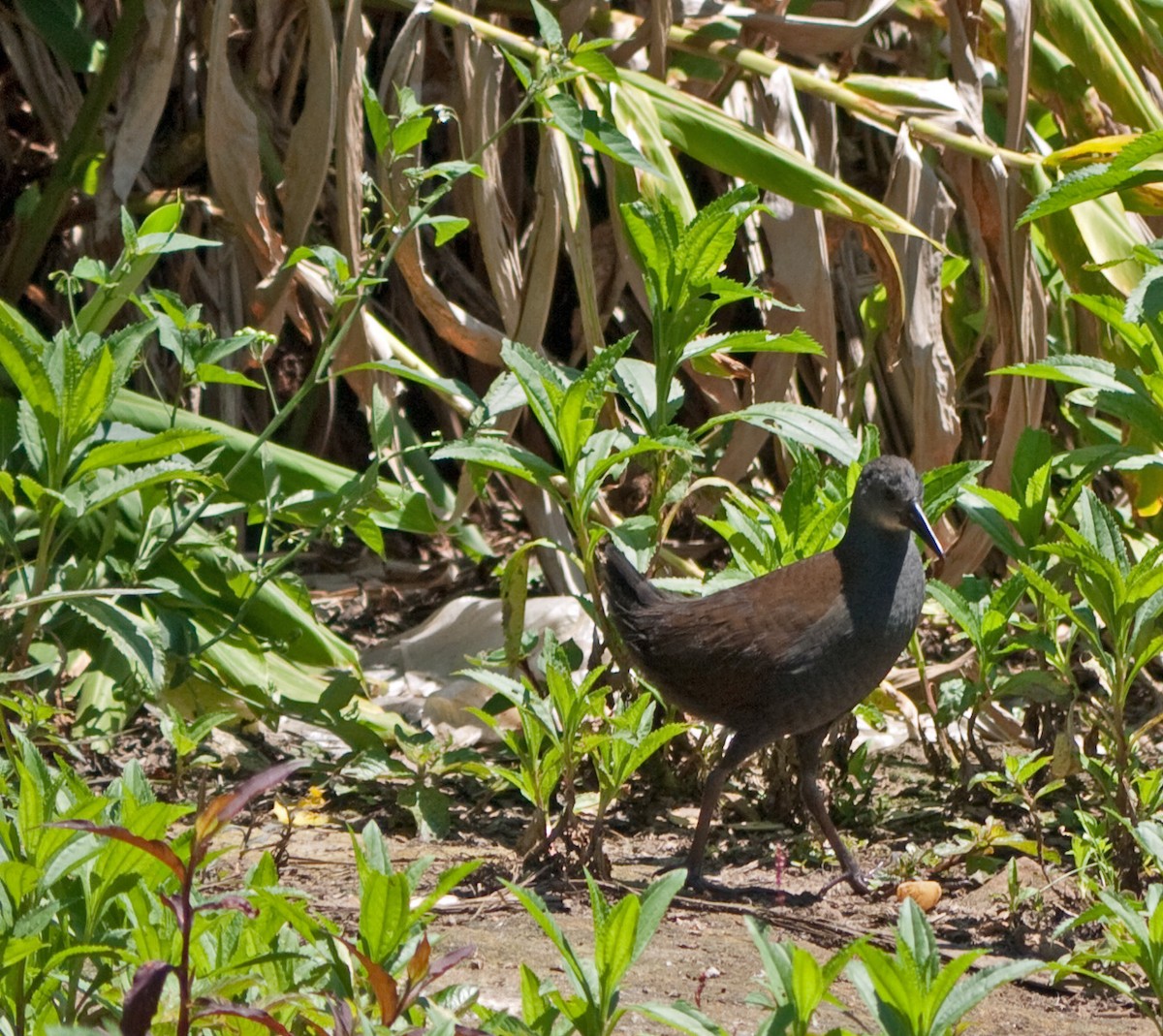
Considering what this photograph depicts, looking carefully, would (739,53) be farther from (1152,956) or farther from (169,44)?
(1152,956)

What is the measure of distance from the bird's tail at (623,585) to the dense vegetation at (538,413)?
0.05 m

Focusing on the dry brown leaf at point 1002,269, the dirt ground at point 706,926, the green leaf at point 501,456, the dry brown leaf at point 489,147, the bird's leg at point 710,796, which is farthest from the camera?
the dry brown leaf at point 1002,269

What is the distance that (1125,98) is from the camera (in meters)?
4.86

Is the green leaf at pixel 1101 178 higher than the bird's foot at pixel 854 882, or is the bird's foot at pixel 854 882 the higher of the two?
the green leaf at pixel 1101 178

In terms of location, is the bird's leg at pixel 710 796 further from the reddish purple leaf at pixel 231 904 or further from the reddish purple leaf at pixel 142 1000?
the reddish purple leaf at pixel 142 1000

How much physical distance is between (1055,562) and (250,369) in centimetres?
292

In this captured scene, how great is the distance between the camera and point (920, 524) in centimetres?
367

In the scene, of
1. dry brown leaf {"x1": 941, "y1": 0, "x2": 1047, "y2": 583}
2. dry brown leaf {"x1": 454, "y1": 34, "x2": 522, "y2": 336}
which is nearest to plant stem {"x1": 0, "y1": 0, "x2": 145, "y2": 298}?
dry brown leaf {"x1": 454, "y1": 34, "x2": 522, "y2": 336}

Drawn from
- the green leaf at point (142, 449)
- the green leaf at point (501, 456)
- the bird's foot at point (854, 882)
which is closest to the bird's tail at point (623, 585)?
the green leaf at point (501, 456)

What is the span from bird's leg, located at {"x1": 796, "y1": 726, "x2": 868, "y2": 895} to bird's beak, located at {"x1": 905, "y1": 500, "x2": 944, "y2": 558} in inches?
18.8

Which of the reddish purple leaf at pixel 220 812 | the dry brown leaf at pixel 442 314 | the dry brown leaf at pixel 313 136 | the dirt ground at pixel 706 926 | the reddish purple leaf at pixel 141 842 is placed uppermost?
the dry brown leaf at pixel 313 136

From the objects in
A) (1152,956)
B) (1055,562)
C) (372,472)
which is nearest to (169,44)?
(372,472)

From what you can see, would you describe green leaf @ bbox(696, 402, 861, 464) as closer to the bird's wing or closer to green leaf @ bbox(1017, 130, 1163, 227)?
the bird's wing

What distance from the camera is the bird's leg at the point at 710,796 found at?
351 cm
